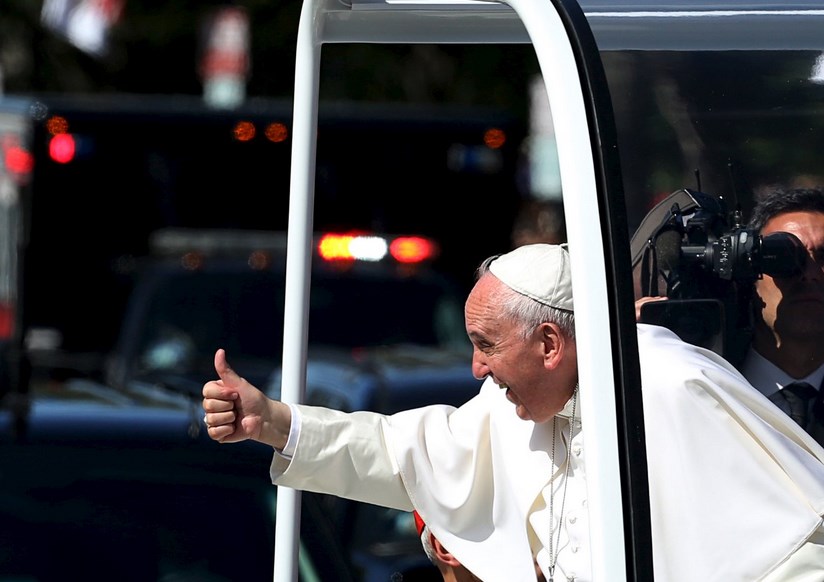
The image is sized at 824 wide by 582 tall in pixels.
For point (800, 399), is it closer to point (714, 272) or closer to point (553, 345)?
point (714, 272)

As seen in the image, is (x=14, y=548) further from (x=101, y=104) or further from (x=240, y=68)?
(x=240, y=68)

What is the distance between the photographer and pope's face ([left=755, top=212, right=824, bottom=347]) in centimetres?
226

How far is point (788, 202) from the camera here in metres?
2.32

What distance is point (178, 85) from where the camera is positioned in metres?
15.1

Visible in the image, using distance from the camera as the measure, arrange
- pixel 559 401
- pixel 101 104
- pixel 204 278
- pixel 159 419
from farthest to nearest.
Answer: pixel 101 104 < pixel 204 278 < pixel 159 419 < pixel 559 401

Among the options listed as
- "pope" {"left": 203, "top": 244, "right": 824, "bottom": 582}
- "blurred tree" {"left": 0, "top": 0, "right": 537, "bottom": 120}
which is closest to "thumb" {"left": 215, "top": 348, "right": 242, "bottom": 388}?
"pope" {"left": 203, "top": 244, "right": 824, "bottom": 582}

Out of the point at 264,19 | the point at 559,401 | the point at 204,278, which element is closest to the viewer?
the point at 559,401

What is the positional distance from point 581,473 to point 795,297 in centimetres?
58

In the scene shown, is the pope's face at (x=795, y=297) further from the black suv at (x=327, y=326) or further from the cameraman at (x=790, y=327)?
the black suv at (x=327, y=326)

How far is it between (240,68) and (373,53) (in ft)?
9.06

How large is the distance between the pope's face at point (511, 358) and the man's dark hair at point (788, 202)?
43 cm

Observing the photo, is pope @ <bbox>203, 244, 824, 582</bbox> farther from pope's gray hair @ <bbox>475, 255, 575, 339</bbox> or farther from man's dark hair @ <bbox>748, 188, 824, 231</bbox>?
man's dark hair @ <bbox>748, 188, 824, 231</bbox>

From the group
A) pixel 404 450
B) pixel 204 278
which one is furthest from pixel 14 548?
pixel 204 278

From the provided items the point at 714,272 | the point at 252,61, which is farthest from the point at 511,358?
the point at 252,61
